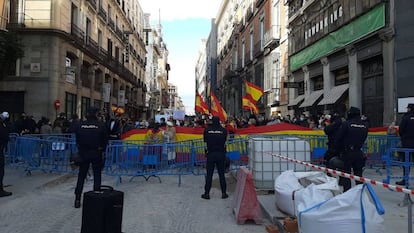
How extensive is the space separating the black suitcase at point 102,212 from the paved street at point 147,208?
1.24 meters

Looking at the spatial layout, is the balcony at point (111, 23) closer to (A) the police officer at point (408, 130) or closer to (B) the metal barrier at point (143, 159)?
(B) the metal barrier at point (143, 159)

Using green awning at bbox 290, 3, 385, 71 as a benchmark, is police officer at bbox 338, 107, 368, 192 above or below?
below

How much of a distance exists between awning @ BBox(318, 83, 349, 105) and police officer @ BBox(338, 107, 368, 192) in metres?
13.3

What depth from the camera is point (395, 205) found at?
7.32 metres

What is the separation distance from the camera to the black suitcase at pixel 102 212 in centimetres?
498

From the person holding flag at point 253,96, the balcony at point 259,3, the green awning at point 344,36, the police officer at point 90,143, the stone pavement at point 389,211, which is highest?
the balcony at point 259,3

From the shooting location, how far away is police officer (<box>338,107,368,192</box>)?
7.34 metres

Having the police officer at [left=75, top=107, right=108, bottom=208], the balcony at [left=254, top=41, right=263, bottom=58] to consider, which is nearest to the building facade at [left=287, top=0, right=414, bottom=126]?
the balcony at [left=254, top=41, right=263, bottom=58]

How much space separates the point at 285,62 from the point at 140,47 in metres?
42.1

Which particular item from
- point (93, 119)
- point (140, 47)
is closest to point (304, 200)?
point (93, 119)

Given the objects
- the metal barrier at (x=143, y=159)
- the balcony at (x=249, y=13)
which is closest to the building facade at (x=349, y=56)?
the metal barrier at (x=143, y=159)

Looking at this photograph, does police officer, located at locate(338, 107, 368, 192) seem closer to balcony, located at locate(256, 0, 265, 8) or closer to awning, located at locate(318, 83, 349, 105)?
awning, located at locate(318, 83, 349, 105)

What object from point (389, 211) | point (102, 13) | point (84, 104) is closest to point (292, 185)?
point (389, 211)

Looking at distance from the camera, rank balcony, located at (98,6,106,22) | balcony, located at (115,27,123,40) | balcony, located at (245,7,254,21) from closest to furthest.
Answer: balcony, located at (98,6,106,22) < balcony, located at (245,7,254,21) < balcony, located at (115,27,123,40)
